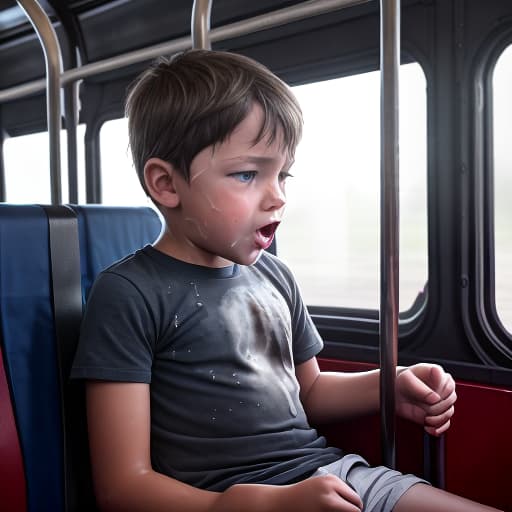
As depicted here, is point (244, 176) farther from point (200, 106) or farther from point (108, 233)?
point (108, 233)

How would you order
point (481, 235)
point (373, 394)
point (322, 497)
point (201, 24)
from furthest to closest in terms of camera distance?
point (481, 235) < point (201, 24) < point (373, 394) < point (322, 497)

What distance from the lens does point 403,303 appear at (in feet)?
5.83

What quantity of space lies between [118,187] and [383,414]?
1.92 m

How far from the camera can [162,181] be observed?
99 centimetres

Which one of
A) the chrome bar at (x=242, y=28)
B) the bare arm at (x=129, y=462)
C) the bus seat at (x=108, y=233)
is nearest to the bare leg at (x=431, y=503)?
the bare arm at (x=129, y=462)

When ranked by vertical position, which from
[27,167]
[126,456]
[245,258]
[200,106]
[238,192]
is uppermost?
[27,167]

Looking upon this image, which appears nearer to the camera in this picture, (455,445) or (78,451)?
(78,451)

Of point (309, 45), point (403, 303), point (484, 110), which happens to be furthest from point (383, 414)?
point (309, 45)

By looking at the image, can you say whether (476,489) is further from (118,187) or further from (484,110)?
(118,187)

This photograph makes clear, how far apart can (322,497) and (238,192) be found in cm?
45

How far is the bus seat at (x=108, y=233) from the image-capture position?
113 cm

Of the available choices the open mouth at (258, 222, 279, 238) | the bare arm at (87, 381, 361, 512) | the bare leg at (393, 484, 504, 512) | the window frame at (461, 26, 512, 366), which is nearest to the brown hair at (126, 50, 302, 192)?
the open mouth at (258, 222, 279, 238)

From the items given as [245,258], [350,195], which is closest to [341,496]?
[245,258]

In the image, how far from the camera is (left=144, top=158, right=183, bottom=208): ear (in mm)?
969
